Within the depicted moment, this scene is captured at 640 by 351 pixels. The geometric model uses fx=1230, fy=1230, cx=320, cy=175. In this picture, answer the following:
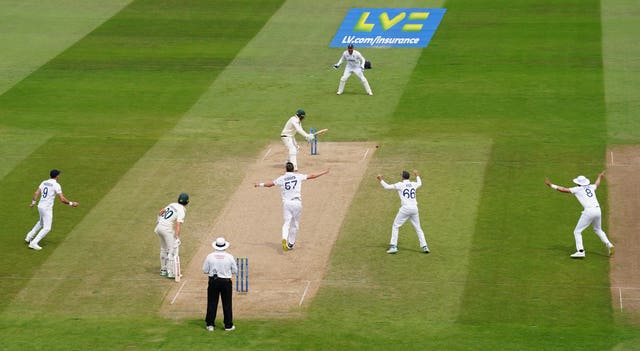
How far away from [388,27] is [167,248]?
26.8 metres

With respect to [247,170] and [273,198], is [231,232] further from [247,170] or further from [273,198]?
[247,170]

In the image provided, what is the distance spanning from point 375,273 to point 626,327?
627 centimetres

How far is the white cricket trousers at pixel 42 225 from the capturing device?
31.7 m

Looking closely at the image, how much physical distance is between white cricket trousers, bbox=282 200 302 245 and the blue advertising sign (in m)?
22.0

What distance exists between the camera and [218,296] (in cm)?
2681

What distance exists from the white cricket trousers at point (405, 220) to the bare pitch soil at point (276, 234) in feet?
5.75

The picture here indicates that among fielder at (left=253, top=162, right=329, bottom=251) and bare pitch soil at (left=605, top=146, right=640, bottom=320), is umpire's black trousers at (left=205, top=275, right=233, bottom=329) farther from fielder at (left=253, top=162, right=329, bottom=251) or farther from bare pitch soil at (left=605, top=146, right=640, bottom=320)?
bare pitch soil at (left=605, top=146, right=640, bottom=320)

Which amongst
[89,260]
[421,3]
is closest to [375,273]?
[89,260]

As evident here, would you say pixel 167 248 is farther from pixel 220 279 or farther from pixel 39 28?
pixel 39 28

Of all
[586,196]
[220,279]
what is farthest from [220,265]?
[586,196]

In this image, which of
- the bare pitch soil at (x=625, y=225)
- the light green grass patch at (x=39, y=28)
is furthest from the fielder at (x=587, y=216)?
the light green grass patch at (x=39, y=28)

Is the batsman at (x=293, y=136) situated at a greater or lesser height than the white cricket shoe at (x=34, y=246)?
greater

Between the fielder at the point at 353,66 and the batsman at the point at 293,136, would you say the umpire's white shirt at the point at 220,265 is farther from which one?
the fielder at the point at 353,66

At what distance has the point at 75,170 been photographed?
125 ft
